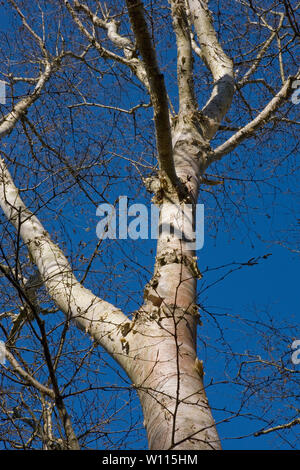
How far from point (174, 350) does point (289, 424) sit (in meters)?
1.69

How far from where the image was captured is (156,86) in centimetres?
298

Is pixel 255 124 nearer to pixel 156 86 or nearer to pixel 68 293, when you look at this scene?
pixel 156 86

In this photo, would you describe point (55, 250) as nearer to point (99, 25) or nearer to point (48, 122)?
point (48, 122)

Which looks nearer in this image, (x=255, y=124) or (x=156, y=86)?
(x=156, y=86)

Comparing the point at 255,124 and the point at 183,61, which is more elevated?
the point at 183,61

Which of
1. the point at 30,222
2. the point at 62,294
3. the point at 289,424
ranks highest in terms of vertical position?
the point at 30,222

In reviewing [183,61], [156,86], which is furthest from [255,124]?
[156,86]

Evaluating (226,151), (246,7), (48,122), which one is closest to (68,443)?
(226,151)

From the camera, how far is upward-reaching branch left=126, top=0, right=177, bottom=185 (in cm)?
268

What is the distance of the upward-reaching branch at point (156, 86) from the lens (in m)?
2.68

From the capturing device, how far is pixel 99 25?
5816 mm

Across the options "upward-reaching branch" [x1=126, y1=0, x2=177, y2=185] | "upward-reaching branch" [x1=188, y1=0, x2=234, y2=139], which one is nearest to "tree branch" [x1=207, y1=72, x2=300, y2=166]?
"upward-reaching branch" [x1=188, y1=0, x2=234, y2=139]

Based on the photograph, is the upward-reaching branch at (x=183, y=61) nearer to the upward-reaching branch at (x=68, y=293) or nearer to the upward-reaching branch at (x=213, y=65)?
the upward-reaching branch at (x=213, y=65)

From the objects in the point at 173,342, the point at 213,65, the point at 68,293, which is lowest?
the point at 173,342
